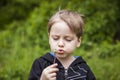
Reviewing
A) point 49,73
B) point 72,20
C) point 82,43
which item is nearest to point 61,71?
point 49,73

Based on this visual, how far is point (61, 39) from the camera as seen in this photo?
3289 mm

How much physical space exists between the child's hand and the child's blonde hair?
36 cm

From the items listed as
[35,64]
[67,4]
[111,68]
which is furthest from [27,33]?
[35,64]

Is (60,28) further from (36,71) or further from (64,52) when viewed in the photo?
(36,71)

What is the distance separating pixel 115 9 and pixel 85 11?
23.7 inches

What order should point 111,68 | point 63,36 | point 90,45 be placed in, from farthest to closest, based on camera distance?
point 90,45 < point 111,68 < point 63,36

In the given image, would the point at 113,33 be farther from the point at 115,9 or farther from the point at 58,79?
the point at 58,79

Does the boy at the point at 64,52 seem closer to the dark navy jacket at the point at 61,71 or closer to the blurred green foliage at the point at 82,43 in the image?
the dark navy jacket at the point at 61,71

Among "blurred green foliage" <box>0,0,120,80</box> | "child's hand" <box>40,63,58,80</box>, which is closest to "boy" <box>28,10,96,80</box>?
"child's hand" <box>40,63,58,80</box>

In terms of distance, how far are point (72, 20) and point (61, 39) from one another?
0.67 feet

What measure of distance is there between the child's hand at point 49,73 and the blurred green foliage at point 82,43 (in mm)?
2964

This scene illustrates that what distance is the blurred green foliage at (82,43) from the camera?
6.38 metres

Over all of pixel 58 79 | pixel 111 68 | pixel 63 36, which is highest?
pixel 63 36

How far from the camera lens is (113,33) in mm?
8133
